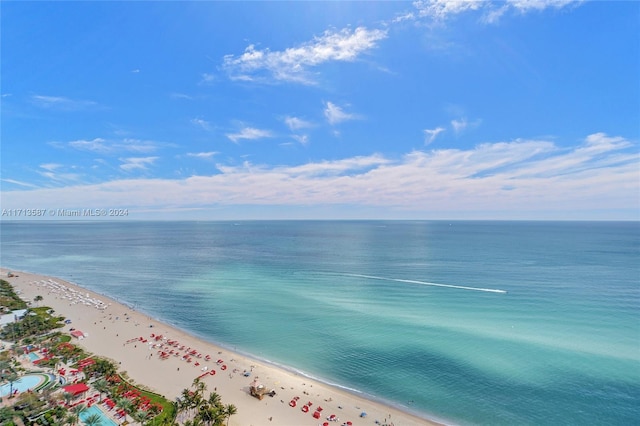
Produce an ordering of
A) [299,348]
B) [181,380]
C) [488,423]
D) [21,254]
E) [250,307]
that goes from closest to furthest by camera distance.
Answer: [488,423] < [181,380] < [299,348] < [250,307] < [21,254]

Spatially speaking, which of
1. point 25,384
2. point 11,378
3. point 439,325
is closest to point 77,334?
point 25,384

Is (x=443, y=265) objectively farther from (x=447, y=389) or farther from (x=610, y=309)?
(x=447, y=389)

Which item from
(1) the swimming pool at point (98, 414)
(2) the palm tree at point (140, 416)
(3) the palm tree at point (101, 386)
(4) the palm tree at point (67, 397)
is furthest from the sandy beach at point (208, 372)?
(4) the palm tree at point (67, 397)

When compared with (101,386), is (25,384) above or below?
below

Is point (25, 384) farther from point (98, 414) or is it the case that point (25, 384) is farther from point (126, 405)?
point (126, 405)

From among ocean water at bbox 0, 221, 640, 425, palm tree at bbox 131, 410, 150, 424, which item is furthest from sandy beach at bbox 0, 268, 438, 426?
palm tree at bbox 131, 410, 150, 424

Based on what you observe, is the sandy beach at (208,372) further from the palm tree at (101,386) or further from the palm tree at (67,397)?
the palm tree at (67,397)

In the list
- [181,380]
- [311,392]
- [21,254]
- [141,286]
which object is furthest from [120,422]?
[21,254]
